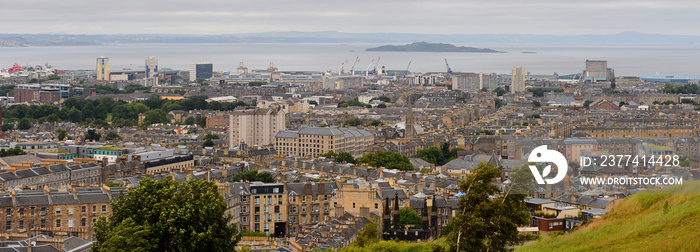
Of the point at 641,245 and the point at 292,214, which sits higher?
the point at 641,245

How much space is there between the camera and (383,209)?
113ft

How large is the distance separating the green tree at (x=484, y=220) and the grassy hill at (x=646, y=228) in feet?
2.90

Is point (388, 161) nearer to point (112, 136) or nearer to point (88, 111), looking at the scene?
point (112, 136)

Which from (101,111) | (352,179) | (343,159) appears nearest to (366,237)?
(352,179)

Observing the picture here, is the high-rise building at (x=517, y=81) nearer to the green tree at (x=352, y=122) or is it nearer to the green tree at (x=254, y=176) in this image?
the green tree at (x=352, y=122)

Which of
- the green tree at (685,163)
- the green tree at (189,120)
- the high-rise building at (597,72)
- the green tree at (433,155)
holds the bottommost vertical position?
the green tree at (433,155)

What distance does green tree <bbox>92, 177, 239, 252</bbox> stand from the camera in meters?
22.2

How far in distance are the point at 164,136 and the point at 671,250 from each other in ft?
216

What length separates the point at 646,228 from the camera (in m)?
18.9

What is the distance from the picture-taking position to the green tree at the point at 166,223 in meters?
22.2

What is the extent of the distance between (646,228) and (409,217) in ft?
56.5

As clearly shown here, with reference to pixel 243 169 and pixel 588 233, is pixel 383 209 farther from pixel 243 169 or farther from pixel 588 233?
pixel 243 169

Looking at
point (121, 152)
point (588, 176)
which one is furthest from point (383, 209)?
point (121, 152)

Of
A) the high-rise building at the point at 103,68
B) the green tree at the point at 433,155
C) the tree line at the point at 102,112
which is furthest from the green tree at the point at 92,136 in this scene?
the high-rise building at the point at 103,68
